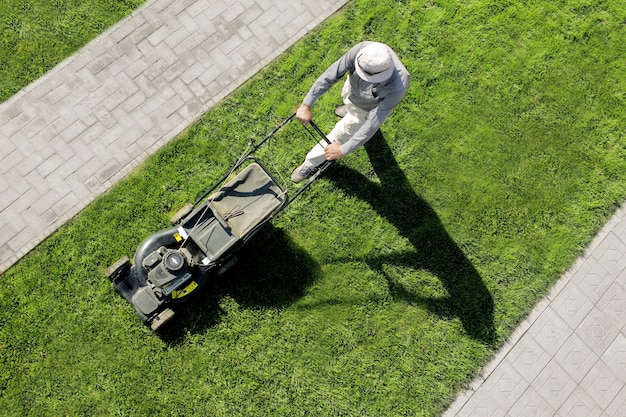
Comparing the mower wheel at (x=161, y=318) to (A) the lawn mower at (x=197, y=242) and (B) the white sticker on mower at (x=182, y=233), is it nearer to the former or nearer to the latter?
(A) the lawn mower at (x=197, y=242)

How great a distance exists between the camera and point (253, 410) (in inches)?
222

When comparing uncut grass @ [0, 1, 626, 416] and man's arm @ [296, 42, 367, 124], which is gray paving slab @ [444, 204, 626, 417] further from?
man's arm @ [296, 42, 367, 124]

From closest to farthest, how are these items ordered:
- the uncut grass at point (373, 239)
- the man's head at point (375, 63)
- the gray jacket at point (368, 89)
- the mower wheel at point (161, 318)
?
the man's head at point (375, 63) < the gray jacket at point (368, 89) < the mower wheel at point (161, 318) < the uncut grass at point (373, 239)

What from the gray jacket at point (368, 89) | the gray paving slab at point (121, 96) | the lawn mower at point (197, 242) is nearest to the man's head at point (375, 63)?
the gray jacket at point (368, 89)

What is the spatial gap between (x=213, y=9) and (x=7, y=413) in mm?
5248

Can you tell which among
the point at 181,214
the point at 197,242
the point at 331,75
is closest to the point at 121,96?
the point at 181,214

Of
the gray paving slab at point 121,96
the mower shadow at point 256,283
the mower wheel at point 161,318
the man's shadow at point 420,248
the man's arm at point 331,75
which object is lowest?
the man's shadow at point 420,248

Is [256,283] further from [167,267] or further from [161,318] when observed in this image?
[167,267]

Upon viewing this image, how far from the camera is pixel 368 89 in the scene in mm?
4688

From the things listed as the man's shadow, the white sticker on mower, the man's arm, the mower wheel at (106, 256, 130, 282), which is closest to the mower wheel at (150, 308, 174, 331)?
the mower wheel at (106, 256, 130, 282)

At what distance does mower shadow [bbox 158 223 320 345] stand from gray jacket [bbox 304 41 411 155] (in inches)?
67.5

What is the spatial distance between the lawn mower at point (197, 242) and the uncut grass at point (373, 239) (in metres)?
0.46

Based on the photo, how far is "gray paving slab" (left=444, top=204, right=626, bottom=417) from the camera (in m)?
5.86

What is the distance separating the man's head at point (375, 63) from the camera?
4.19m
